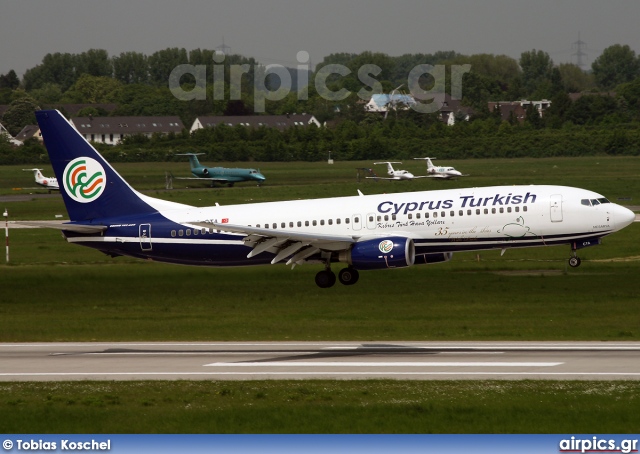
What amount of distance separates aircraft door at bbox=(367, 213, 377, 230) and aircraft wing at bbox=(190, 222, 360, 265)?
726mm

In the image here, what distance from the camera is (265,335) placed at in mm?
38969

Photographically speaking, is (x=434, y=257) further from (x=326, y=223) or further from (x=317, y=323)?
(x=317, y=323)

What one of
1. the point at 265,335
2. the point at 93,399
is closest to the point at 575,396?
the point at 93,399

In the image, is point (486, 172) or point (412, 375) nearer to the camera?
point (412, 375)

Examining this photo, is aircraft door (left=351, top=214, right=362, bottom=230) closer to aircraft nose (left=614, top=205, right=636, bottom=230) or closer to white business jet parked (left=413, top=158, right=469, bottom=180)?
aircraft nose (left=614, top=205, right=636, bottom=230)

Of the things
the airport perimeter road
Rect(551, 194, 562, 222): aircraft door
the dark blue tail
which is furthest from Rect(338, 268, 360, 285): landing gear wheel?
the airport perimeter road

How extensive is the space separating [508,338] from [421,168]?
9914 cm

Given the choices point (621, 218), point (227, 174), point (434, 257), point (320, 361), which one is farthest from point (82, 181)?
point (227, 174)

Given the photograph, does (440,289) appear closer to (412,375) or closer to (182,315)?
(182,315)

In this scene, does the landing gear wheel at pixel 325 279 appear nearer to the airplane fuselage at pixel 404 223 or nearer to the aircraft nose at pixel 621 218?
the airplane fuselage at pixel 404 223

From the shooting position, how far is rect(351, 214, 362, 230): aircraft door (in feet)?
157

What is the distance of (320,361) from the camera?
105ft

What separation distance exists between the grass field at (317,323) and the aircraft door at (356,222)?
3.04m

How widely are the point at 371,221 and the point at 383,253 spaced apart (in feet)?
7.21
